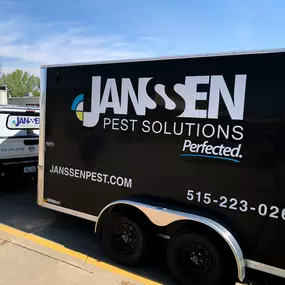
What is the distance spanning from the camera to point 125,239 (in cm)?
385

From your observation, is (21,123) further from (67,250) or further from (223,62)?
(223,62)

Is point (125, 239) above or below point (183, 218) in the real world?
below

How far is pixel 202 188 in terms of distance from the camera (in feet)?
10.9

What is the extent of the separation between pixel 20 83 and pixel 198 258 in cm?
7072

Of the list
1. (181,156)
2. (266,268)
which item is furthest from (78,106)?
(266,268)

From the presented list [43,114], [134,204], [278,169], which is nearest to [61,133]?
[43,114]

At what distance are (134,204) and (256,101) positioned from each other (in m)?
1.80

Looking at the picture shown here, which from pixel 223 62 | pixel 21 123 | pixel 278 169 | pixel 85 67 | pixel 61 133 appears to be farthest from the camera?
pixel 21 123

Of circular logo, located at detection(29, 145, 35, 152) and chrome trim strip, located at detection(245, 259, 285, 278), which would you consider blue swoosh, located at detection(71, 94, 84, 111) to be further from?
circular logo, located at detection(29, 145, 35, 152)

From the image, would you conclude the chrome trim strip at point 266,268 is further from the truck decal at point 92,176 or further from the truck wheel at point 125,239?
the truck decal at point 92,176

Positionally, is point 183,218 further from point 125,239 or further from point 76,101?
point 76,101

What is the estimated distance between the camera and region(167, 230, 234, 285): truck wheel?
125 inches

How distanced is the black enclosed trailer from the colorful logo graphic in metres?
0.01

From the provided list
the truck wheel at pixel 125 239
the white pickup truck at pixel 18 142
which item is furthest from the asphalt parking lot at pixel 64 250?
the white pickup truck at pixel 18 142
